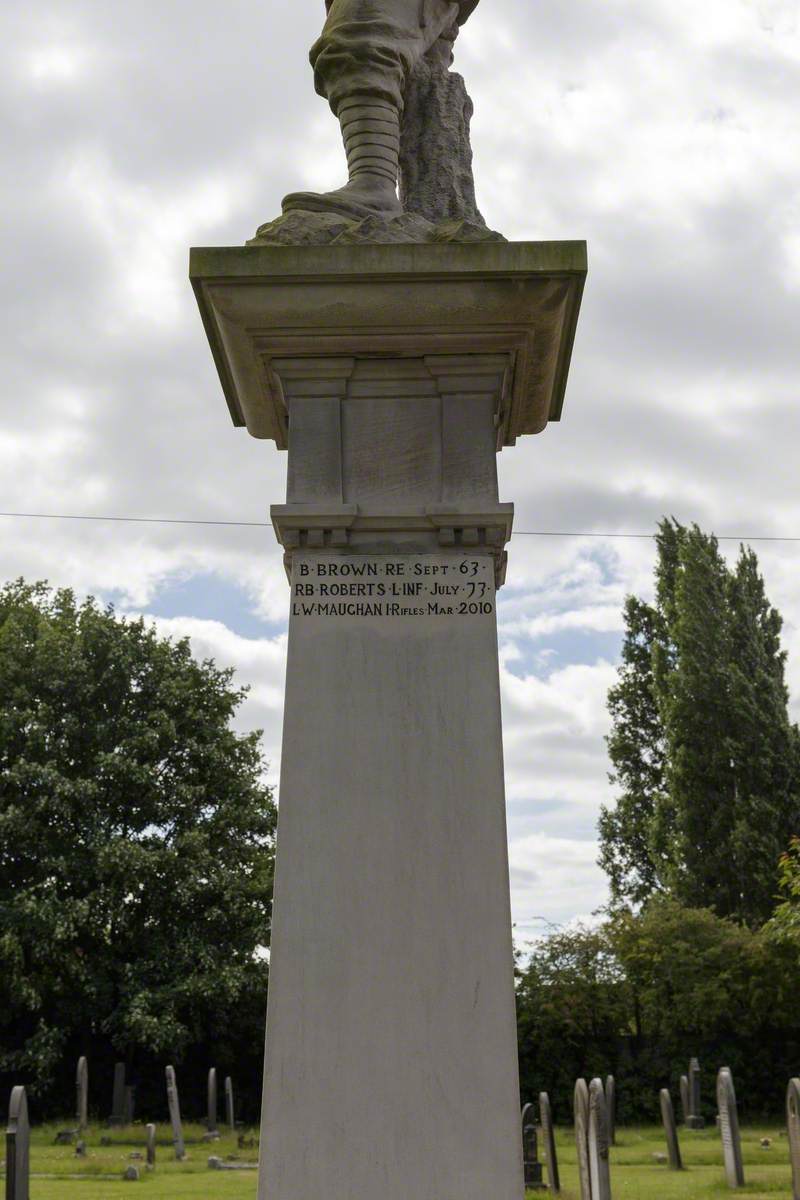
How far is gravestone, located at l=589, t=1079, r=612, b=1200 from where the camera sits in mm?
11430

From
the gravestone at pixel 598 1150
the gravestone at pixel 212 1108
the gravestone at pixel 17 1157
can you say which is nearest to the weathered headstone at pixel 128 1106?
the gravestone at pixel 212 1108

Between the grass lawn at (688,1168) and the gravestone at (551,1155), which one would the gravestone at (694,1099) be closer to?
the grass lawn at (688,1168)

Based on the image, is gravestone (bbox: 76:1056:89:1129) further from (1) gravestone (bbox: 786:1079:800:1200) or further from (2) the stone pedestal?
(2) the stone pedestal

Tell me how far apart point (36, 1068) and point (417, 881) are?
87.2 ft

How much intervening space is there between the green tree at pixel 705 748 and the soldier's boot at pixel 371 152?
29.4 metres

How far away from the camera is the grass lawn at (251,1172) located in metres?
15.9

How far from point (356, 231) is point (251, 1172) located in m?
18.1

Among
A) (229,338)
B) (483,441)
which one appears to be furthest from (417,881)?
(229,338)

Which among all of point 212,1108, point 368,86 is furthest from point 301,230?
point 212,1108

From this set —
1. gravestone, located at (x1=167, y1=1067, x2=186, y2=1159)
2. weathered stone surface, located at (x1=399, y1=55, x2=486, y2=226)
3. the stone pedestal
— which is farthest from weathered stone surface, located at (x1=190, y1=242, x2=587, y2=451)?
gravestone, located at (x1=167, y1=1067, x2=186, y2=1159)

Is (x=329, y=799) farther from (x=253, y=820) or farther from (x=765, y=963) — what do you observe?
(x=253, y=820)

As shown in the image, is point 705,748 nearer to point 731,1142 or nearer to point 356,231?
point 731,1142

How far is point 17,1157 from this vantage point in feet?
38.8

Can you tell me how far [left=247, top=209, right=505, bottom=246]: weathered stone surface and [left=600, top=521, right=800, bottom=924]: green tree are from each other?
1165 inches
